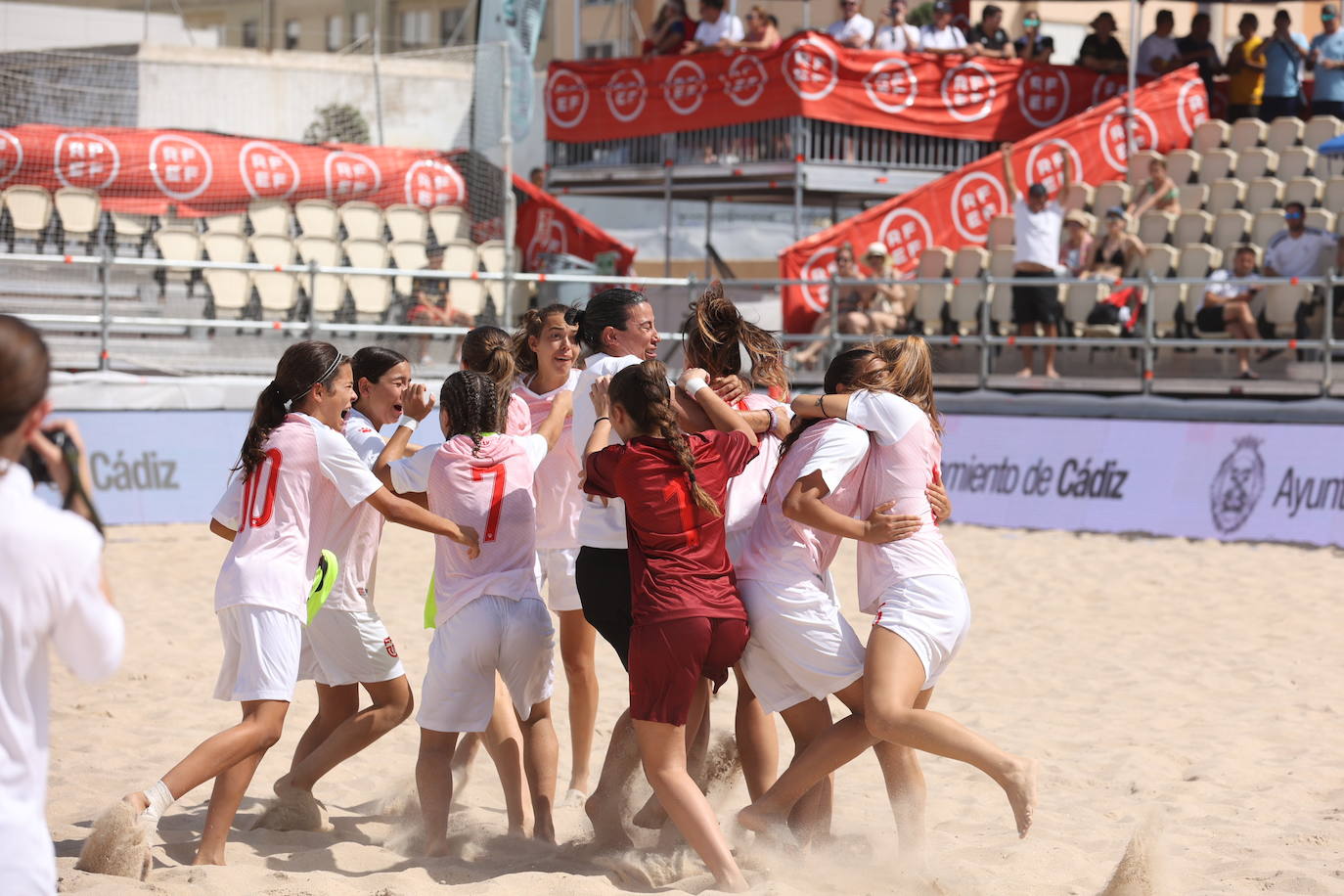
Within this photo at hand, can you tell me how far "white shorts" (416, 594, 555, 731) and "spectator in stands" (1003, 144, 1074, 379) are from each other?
859cm

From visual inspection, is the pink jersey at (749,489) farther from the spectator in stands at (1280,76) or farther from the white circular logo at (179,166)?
the spectator in stands at (1280,76)

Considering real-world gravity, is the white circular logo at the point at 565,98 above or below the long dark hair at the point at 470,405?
above

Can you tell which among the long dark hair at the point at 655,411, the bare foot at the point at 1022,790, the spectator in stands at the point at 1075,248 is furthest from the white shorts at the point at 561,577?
the spectator in stands at the point at 1075,248

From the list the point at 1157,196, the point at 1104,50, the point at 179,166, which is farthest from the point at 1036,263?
the point at 179,166

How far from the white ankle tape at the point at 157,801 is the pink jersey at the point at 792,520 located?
1.70 metres

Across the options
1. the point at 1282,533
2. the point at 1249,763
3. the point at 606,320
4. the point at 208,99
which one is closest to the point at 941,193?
the point at 1282,533

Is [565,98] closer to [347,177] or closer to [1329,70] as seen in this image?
[347,177]

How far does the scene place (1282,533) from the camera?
427 inches

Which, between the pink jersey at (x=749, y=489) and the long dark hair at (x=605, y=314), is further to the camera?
the long dark hair at (x=605, y=314)

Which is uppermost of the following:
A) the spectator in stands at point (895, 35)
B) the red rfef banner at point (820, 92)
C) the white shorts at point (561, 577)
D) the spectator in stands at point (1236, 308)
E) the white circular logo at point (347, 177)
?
the spectator in stands at point (895, 35)

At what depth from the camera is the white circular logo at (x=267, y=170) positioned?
1622cm

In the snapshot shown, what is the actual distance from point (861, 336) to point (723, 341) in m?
8.49

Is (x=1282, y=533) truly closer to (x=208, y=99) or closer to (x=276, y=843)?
(x=276, y=843)

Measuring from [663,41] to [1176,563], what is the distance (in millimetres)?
9215
